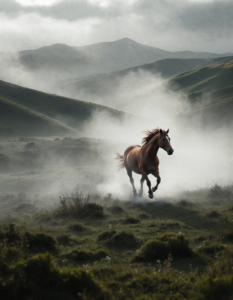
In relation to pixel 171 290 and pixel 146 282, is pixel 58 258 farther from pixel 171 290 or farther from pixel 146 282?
pixel 171 290

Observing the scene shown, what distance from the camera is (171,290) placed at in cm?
428

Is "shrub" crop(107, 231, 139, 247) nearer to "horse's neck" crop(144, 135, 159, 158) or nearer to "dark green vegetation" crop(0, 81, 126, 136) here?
"horse's neck" crop(144, 135, 159, 158)

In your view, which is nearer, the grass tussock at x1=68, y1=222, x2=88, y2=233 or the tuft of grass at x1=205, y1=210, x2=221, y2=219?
the grass tussock at x1=68, y1=222, x2=88, y2=233

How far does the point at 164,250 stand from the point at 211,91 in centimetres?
9788

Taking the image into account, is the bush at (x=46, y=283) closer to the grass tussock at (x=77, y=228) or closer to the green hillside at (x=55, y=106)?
the grass tussock at (x=77, y=228)

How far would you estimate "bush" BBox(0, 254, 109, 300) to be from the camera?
12.1ft

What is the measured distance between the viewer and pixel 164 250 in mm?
6055

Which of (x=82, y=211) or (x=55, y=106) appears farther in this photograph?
(x=55, y=106)

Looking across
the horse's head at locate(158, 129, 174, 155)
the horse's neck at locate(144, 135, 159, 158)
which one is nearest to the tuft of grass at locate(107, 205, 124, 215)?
the horse's neck at locate(144, 135, 159, 158)

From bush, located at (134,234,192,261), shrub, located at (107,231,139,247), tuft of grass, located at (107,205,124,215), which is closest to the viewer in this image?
bush, located at (134,234,192,261)

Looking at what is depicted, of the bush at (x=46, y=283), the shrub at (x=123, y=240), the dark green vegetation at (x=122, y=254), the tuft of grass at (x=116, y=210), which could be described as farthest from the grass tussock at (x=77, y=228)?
the bush at (x=46, y=283)

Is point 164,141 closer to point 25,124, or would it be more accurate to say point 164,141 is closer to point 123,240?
point 123,240

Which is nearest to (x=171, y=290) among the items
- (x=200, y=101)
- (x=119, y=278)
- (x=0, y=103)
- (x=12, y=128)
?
(x=119, y=278)

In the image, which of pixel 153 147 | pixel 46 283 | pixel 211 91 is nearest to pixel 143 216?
pixel 153 147
